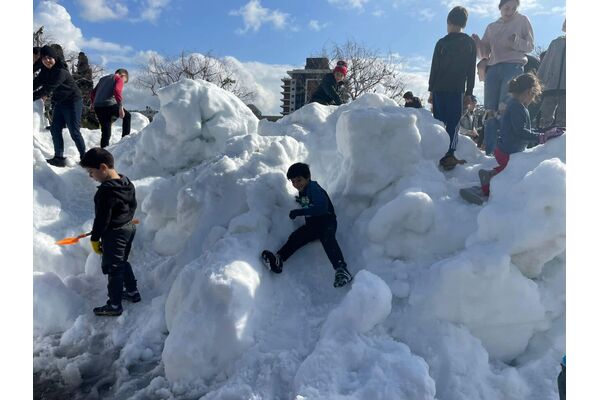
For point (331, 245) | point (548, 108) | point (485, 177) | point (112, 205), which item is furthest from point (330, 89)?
point (112, 205)

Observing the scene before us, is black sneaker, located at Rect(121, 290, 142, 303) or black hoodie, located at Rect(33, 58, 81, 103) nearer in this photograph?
black sneaker, located at Rect(121, 290, 142, 303)

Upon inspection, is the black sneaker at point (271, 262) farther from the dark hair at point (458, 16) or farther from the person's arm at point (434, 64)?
the dark hair at point (458, 16)

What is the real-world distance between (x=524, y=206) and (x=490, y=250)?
1.26 feet

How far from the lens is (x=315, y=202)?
3293 millimetres

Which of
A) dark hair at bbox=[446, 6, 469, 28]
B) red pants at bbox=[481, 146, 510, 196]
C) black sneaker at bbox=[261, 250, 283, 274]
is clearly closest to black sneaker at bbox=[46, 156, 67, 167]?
black sneaker at bbox=[261, 250, 283, 274]

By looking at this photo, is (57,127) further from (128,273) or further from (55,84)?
(128,273)

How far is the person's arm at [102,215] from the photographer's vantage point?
10.2 feet

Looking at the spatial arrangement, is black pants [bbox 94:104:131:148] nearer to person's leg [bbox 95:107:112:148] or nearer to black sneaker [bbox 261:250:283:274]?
person's leg [bbox 95:107:112:148]

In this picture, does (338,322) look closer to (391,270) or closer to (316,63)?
(391,270)

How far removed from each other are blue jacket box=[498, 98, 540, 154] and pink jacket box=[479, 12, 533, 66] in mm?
1291

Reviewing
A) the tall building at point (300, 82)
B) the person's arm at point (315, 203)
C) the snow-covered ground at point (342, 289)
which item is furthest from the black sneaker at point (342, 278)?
the tall building at point (300, 82)

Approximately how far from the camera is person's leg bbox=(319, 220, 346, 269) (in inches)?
121

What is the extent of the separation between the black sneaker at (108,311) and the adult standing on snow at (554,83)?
4705 millimetres

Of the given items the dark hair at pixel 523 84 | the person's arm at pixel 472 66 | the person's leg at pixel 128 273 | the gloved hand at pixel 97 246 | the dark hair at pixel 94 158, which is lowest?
the person's leg at pixel 128 273
